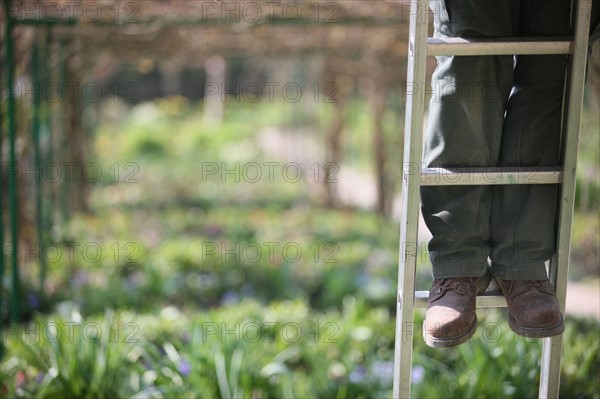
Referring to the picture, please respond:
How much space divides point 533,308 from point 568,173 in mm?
446

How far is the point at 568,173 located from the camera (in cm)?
248

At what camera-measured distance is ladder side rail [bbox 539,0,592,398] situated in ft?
7.88

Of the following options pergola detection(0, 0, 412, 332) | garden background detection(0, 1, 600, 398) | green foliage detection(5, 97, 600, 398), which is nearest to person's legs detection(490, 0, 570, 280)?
Result: garden background detection(0, 1, 600, 398)

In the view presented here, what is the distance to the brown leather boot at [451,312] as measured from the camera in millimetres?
2400

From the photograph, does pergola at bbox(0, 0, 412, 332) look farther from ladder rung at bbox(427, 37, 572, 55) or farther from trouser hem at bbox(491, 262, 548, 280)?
trouser hem at bbox(491, 262, 548, 280)

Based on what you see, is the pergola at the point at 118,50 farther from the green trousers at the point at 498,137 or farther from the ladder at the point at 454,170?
the ladder at the point at 454,170

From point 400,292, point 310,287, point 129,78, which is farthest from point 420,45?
point 129,78

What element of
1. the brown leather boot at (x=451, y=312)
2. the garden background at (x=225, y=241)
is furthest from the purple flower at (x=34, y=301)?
the brown leather boot at (x=451, y=312)

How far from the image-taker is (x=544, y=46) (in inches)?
93.5

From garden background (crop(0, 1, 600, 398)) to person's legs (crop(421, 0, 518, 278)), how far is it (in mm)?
195

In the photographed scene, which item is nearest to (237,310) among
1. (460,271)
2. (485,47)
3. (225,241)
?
(225,241)

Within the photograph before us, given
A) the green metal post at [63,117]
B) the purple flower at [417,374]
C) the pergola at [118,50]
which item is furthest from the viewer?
the green metal post at [63,117]

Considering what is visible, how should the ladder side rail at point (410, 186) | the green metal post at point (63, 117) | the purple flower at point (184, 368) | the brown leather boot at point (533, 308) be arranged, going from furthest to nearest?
the green metal post at point (63, 117), the purple flower at point (184, 368), the brown leather boot at point (533, 308), the ladder side rail at point (410, 186)

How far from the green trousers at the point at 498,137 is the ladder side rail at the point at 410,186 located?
13 centimetres
